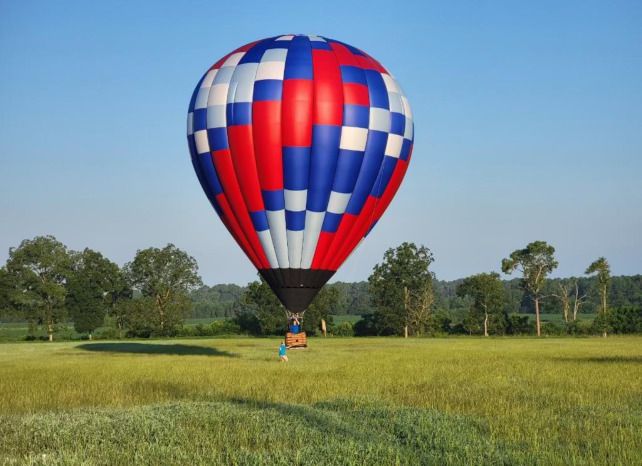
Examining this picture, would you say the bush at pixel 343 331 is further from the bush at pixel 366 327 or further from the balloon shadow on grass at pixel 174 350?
the balloon shadow on grass at pixel 174 350

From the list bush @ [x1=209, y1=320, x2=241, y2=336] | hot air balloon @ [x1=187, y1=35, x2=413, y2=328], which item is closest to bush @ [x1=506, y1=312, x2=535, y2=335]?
bush @ [x1=209, y1=320, x2=241, y2=336]

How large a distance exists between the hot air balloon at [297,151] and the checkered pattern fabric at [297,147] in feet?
0.14

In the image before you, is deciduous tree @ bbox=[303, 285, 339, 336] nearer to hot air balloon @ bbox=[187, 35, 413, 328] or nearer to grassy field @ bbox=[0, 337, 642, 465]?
hot air balloon @ bbox=[187, 35, 413, 328]

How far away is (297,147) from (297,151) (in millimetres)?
159

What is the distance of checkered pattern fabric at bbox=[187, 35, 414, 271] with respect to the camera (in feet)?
98.2

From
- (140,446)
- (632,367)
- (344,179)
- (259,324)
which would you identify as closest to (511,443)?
(140,446)

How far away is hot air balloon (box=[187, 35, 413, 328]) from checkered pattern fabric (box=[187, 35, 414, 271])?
0.14 ft

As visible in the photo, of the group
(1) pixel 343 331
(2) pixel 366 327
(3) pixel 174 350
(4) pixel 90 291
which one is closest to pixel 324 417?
(3) pixel 174 350

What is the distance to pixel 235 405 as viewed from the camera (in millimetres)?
19047

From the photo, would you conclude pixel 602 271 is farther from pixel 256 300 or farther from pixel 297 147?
pixel 297 147

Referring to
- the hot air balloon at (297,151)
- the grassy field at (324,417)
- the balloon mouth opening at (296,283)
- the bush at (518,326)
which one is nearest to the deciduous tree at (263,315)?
the bush at (518,326)

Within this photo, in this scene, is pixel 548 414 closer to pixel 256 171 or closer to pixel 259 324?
pixel 256 171

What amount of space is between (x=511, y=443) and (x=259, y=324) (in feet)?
255

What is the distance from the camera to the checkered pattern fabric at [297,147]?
98.2ft
